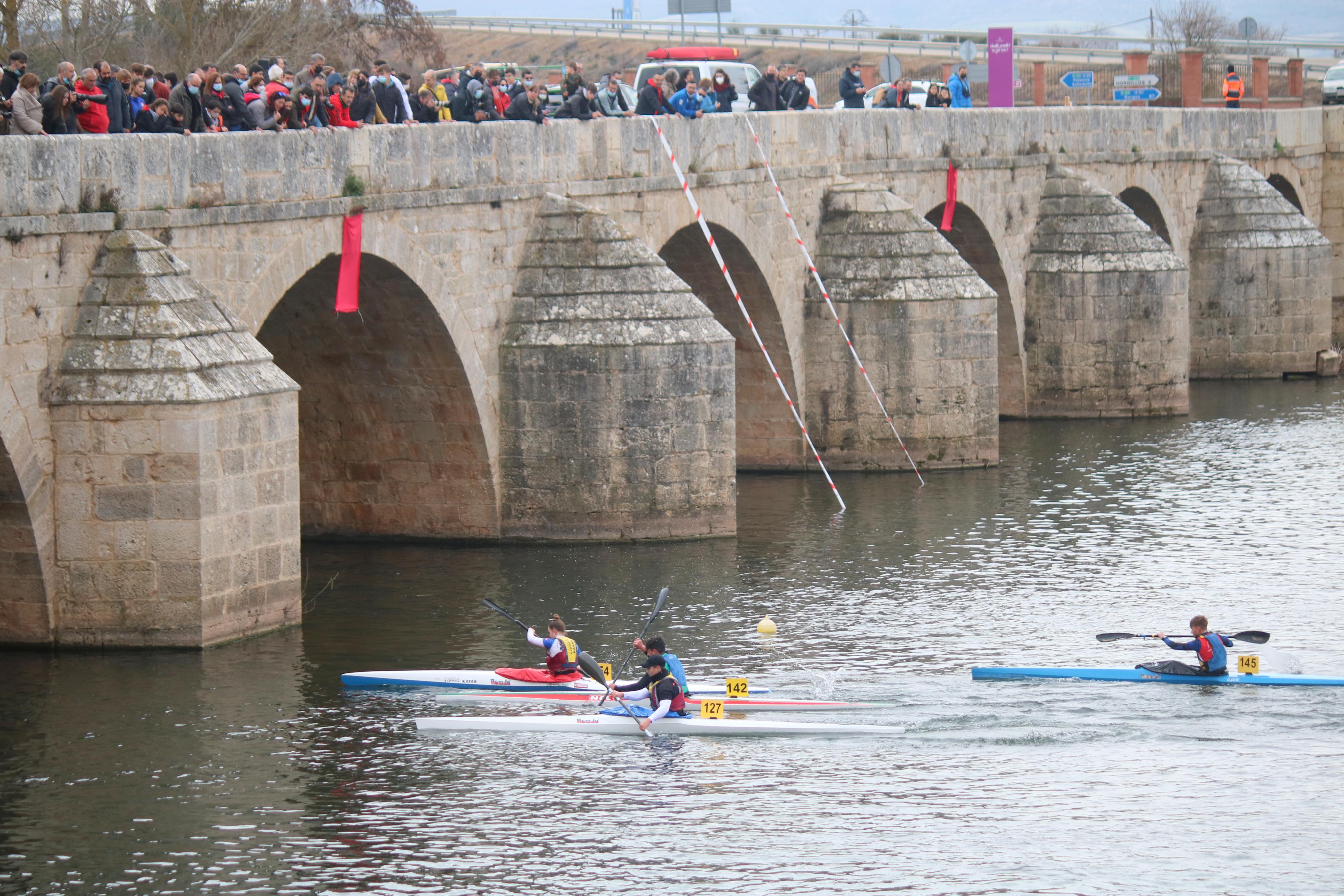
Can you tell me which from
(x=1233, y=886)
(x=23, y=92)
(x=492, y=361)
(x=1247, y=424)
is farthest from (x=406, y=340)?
(x=1247, y=424)

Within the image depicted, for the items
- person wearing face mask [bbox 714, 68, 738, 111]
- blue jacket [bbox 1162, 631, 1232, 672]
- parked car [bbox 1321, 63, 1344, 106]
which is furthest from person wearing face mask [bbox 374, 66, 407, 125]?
parked car [bbox 1321, 63, 1344, 106]

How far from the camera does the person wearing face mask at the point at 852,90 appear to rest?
31.3 meters

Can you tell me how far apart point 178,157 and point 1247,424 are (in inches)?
816

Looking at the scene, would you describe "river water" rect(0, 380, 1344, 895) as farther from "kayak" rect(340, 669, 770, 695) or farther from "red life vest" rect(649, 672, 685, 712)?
"red life vest" rect(649, 672, 685, 712)

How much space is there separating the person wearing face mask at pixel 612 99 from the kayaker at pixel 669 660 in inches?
432

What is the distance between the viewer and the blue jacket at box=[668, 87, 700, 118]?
86.4 ft

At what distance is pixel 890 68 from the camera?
33656 millimetres

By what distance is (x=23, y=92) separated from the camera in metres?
16.6

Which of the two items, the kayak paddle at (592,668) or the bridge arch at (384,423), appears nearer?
the kayak paddle at (592,668)

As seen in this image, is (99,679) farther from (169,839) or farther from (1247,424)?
(1247,424)

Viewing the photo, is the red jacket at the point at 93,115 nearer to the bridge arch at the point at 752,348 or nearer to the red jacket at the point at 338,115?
the red jacket at the point at 338,115

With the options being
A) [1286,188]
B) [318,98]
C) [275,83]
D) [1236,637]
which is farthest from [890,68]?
[1236,637]

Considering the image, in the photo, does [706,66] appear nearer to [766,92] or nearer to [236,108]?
[766,92]

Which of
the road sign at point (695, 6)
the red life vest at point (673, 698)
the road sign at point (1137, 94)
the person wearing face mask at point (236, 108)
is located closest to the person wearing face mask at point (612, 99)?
the person wearing face mask at point (236, 108)
